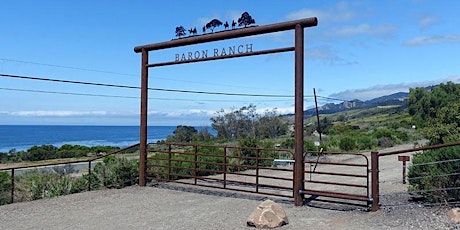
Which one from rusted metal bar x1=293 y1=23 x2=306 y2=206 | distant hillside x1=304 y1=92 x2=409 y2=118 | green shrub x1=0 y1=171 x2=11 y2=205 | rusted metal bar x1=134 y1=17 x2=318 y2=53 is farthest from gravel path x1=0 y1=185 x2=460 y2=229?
distant hillside x1=304 y1=92 x2=409 y2=118

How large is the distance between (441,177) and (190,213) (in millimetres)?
4803

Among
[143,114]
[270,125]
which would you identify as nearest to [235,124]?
[270,125]

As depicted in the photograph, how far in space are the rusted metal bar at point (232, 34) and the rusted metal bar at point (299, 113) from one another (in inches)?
6.6

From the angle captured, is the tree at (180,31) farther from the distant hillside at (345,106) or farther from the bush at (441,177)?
the distant hillside at (345,106)

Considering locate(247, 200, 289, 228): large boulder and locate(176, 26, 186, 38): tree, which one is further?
locate(176, 26, 186, 38): tree

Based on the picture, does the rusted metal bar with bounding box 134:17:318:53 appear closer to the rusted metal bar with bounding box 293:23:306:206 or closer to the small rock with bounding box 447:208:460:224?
the rusted metal bar with bounding box 293:23:306:206

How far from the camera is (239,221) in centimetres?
723

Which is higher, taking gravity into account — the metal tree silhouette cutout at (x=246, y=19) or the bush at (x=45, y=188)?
the metal tree silhouette cutout at (x=246, y=19)

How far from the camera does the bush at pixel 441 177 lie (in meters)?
7.63

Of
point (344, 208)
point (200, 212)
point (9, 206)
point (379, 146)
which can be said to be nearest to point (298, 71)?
point (344, 208)

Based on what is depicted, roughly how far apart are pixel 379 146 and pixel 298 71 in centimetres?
2020

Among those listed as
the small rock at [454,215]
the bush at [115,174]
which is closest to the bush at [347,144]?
the bush at [115,174]

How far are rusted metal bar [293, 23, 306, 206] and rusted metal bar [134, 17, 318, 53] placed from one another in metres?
0.17

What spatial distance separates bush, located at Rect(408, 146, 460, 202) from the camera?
25.0ft
